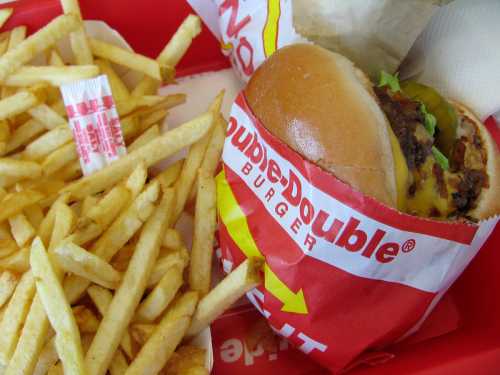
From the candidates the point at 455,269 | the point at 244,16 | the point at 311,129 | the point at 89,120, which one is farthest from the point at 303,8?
the point at 455,269

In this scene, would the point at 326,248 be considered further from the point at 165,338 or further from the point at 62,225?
the point at 62,225

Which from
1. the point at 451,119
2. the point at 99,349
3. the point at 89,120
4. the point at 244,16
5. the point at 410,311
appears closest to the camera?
the point at 99,349

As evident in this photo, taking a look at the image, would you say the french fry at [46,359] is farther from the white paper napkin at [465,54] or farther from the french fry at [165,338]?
the white paper napkin at [465,54]

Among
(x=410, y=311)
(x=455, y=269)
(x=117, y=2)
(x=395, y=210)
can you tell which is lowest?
(x=410, y=311)

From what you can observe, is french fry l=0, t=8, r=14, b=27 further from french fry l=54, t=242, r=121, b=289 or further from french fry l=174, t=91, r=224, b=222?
french fry l=54, t=242, r=121, b=289

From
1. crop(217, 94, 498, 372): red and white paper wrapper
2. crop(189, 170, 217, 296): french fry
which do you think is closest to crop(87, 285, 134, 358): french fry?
crop(189, 170, 217, 296): french fry

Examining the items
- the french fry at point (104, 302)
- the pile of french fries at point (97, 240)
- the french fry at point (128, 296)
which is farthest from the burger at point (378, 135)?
the french fry at point (104, 302)

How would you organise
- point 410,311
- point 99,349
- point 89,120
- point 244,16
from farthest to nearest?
point 244,16, point 89,120, point 410,311, point 99,349

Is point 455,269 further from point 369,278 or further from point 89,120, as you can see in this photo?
point 89,120
